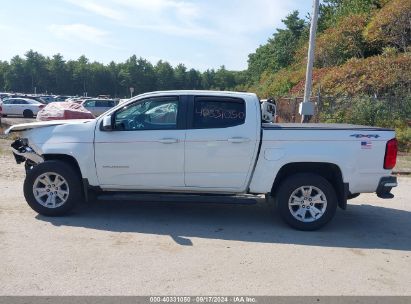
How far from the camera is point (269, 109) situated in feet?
26.4

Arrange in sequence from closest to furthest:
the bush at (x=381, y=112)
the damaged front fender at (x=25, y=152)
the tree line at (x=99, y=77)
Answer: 1. the damaged front fender at (x=25, y=152)
2. the bush at (x=381, y=112)
3. the tree line at (x=99, y=77)

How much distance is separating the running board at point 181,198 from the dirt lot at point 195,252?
0.34 m

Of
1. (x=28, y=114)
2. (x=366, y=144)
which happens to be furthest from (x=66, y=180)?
(x=28, y=114)

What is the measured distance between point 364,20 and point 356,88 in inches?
315

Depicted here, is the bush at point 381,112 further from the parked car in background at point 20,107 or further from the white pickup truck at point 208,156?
the parked car in background at point 20,107

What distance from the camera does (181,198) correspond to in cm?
680

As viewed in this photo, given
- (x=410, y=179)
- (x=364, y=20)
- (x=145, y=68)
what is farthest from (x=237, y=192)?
(x=145, y=68)

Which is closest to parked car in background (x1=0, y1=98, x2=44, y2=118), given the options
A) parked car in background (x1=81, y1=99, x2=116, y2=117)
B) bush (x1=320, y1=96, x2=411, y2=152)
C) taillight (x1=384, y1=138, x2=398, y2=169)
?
parked car in background (x1=81, y1=99, x2=116, y2=117)

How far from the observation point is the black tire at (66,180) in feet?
22.3

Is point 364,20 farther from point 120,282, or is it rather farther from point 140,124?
point 120,282

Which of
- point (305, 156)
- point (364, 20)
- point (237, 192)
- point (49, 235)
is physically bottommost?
point (49, 235)

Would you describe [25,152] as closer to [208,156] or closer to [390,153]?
[208,156]

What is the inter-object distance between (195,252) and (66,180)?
7.73ft

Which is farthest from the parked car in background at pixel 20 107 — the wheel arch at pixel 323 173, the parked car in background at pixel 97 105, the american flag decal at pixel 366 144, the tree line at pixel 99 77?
the tree line at pixel 99 77
